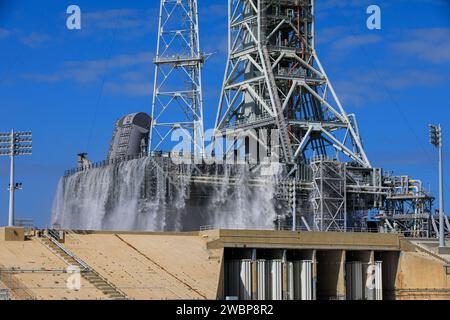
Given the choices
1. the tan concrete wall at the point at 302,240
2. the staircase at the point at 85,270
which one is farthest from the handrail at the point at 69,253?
the tan concrete wall at the point at 302,240

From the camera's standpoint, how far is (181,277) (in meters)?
55.8

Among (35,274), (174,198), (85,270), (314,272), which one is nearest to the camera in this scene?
(35,274)

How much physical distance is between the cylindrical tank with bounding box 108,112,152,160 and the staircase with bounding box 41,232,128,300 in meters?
38.1

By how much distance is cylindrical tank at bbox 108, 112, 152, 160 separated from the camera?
96.5 m

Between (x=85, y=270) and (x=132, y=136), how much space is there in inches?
Answer: 1761

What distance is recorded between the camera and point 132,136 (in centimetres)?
9688

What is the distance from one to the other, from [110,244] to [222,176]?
2920cm

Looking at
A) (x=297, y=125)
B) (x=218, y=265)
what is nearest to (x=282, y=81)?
(x=297, y=125)

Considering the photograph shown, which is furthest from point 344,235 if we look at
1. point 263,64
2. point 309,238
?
point 263,64

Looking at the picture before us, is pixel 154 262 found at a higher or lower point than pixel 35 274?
higher

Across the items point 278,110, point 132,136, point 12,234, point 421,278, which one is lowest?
point 421,278

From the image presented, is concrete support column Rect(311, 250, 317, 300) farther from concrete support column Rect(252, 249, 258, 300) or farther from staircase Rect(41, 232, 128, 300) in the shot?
staircase Rect(41, 232, 128, 300)

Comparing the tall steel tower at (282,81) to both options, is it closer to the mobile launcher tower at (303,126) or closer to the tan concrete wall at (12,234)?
the mobile launcher tower at (303,126)

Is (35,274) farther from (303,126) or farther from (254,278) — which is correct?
(303,126)
